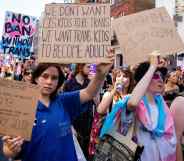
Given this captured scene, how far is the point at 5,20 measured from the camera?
10773mm

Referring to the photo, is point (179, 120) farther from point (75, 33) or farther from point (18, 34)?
point (18, 34)

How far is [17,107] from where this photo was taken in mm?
3193

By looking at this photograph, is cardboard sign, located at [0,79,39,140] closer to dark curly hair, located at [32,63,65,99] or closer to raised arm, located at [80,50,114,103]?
dark curly hair, located at [32,63,65,99]

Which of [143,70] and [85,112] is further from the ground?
[143,70]

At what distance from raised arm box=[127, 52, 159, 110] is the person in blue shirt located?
0.31 m

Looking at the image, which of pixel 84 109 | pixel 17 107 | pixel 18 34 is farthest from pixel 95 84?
pixel 18 34

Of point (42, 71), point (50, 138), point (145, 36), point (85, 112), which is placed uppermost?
point (145, 36)

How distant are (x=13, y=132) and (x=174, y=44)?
175 cm

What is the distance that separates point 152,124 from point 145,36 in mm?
822

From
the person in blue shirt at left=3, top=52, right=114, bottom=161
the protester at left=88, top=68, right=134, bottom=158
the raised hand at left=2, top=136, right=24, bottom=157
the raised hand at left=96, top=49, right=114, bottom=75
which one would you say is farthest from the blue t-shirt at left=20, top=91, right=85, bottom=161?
the protester at left=88, top=68, right=134, bottom=158

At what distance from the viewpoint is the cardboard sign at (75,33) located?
150 inches

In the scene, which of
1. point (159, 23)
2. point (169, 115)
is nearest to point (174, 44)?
point (159, 23)

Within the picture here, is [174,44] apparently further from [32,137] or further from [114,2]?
[114,2]

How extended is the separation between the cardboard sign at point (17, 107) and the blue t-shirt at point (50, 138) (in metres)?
0.15
